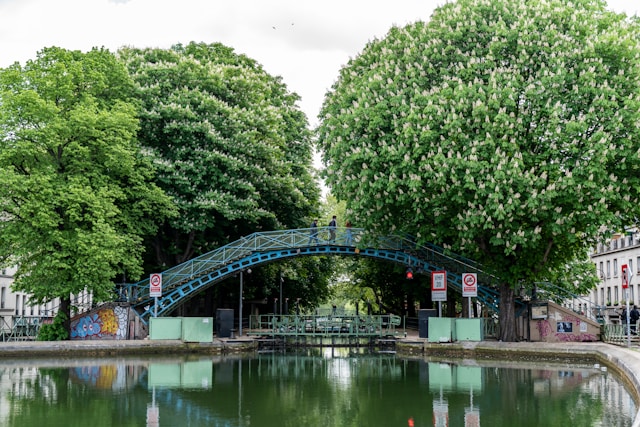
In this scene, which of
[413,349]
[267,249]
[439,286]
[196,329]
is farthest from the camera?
[267,249]

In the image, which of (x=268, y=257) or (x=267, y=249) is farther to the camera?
(x=268, y=257)

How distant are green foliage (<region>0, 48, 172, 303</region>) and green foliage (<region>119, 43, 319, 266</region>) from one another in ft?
7.29

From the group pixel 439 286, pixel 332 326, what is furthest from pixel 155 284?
pixel 439 286

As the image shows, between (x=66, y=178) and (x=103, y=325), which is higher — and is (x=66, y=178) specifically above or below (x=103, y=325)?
above

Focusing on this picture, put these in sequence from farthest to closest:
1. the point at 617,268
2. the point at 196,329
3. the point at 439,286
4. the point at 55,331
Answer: the point at 617,268 < the point at 55,331 < the point at 196,329 < the point at 439,286

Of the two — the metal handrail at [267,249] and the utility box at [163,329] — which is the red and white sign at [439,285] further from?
the utility box at [163,329]

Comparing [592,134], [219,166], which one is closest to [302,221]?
[219,166]

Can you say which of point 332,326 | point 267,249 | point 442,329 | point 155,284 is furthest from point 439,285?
point 155,284

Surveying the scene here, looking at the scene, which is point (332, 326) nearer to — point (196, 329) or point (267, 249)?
point (267, 249)

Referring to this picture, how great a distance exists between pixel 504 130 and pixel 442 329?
10393 millimetres

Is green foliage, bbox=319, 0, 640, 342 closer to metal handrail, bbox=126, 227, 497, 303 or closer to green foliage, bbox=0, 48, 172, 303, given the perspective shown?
metal handrail, bbox=126, 227, 497, 303

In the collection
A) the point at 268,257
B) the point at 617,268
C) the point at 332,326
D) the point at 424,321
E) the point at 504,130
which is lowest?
the point at 332,326

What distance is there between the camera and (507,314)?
34062mm

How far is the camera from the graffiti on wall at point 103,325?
122 feet
